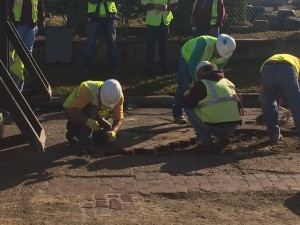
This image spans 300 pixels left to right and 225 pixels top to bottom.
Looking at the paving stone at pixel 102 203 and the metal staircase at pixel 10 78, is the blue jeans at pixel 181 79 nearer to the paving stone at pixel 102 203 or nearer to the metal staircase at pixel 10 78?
the metal staircase at pixel 10 78

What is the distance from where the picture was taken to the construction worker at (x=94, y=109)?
7.51 m

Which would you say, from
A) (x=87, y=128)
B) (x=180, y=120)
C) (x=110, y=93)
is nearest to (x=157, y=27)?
(x=180, y=120)

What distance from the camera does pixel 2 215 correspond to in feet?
19.2

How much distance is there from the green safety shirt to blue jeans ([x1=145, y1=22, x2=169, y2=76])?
348cm

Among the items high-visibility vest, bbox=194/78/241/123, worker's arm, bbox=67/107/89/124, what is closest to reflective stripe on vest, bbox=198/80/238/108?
high-visibility vest, bbox=194/78/241/123

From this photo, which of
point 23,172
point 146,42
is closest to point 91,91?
point 23,172

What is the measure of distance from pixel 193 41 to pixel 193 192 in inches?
110

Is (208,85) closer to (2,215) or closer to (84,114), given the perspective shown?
(84,114)

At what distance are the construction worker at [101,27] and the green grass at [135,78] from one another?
0.27m

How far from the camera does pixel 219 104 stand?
781 centimetres

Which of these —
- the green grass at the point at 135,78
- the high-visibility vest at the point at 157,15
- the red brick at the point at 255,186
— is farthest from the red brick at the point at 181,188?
the high-visibility vest at the point at 157,15

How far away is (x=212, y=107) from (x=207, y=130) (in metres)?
0.31

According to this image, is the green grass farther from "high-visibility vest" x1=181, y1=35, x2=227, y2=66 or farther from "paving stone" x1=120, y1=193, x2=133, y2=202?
"paving stone" x1=120, y1=193, x2=133, y2=202

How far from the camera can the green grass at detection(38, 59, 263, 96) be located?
11352 millimetres
